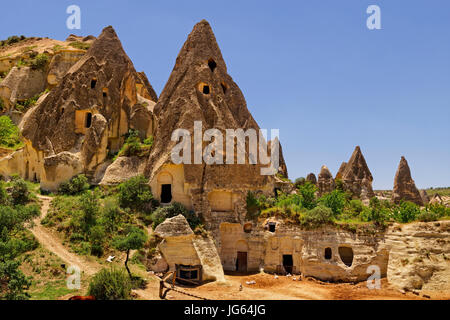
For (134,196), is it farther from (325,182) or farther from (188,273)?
(325,182)

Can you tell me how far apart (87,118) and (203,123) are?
38.2ft

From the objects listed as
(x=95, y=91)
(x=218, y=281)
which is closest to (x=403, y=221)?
(x=218, y=281)

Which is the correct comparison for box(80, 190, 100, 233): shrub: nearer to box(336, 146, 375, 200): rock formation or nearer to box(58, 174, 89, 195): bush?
box(58, 174, 89, 195): bush

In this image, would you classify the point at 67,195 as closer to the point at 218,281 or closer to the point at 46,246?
the point at 46,246

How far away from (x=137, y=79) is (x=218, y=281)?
25237mm

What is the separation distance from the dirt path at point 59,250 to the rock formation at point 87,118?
7359 mm

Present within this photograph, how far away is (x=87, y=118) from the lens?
1329 inches

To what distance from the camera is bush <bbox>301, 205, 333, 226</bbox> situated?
2511 cm

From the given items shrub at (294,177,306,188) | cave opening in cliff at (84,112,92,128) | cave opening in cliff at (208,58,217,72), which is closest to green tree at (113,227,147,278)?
cave opening in cliff at (84,112,92,128)

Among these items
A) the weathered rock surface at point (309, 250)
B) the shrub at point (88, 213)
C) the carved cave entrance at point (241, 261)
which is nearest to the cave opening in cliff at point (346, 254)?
the weathered rock surface at point (309, 250)

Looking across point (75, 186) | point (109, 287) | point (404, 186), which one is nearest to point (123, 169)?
point (75, 186)

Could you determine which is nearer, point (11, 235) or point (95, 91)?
point (11, 235)

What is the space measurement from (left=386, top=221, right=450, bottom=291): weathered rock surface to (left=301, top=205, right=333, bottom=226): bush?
12.8 ft
